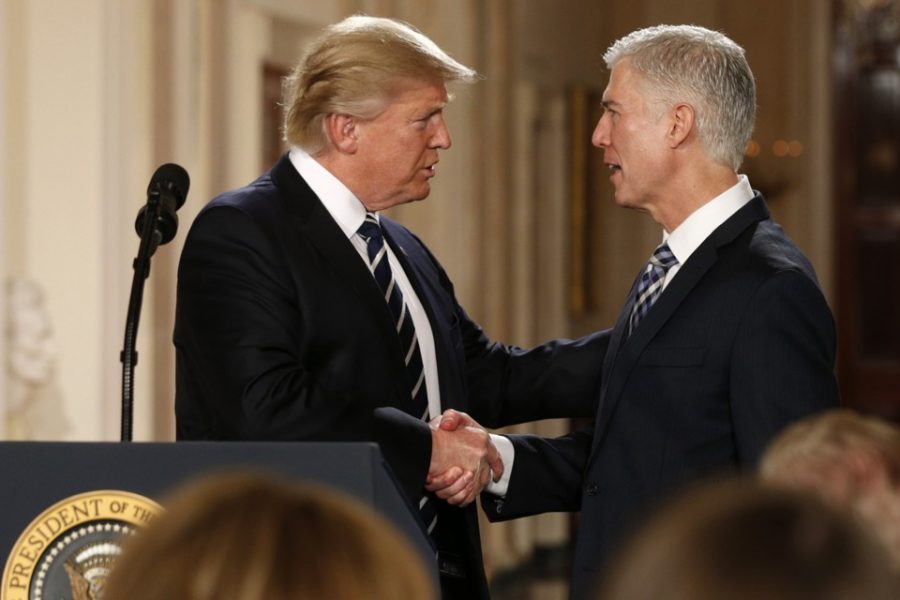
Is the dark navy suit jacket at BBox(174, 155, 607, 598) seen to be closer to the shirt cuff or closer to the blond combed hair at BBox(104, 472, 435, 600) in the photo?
the shirt cuff

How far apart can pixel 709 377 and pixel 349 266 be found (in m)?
0.79

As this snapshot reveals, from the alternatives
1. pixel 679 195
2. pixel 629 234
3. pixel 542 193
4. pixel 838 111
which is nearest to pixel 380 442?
pixel 679 195

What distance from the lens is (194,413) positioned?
10.4 ft

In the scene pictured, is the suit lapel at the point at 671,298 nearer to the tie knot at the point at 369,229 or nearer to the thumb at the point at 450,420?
the thumb at the point at 450,420

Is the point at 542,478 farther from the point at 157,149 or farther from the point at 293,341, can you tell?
the point at 157,149

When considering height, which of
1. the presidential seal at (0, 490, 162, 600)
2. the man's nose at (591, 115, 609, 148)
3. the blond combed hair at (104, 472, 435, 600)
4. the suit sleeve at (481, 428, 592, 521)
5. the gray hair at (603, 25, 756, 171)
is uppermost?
the gray hair at (603, 25, 756, 171)

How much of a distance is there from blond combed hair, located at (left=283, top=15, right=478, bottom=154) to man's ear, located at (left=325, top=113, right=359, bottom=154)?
2 centimetres

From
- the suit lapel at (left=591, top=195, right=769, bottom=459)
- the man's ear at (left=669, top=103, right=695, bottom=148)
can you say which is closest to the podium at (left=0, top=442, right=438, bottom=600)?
the suit lapel at (left=591, top=195, right=769, bottom=459)

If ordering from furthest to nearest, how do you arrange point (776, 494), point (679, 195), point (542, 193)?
point (542, 193)
point (679, 195)
point (776, 494)

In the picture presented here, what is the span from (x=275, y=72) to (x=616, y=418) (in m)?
4.39

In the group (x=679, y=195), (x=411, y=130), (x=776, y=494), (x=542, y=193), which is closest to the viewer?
(x=776, y=494)

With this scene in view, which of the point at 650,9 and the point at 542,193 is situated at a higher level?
the point at 650,9

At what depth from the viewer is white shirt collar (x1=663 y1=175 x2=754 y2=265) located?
321cm

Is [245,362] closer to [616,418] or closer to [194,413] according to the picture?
[194,413]
